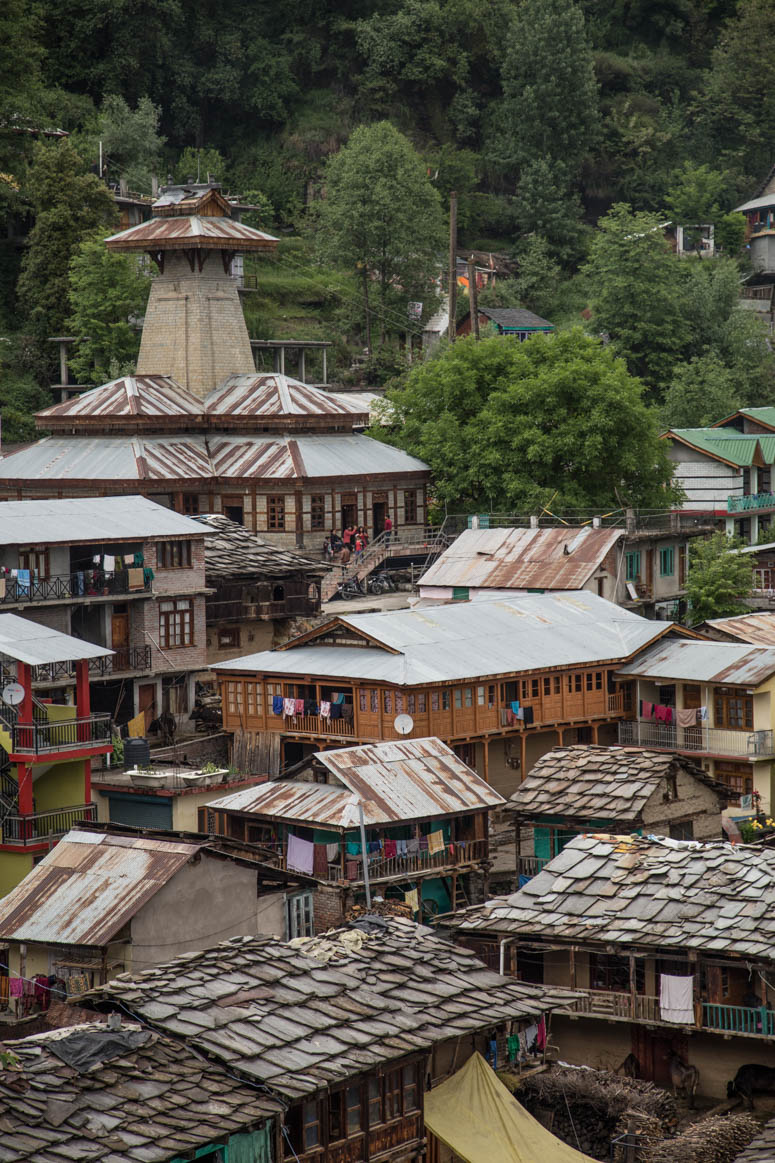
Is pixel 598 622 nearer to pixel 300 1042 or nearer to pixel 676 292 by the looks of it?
pixel 300 1042

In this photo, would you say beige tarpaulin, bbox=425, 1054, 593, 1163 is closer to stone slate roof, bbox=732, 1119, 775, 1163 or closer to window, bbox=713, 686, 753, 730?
stone slate roof, bbox=732, 1119, 775, 1163

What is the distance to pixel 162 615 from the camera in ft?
195

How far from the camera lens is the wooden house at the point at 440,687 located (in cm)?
5456

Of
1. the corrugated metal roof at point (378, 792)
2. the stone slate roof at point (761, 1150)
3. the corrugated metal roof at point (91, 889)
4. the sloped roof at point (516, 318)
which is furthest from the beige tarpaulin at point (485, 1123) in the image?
the sloped roof at point (516, 318)

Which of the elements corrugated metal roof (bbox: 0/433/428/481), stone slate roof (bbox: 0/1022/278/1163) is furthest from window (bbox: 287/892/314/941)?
corrugated metal roof (bbox: 0/433/428/481)

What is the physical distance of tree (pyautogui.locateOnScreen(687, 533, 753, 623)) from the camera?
7369 cm

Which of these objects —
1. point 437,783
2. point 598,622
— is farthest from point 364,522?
point 437,783

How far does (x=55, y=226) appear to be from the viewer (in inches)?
3669

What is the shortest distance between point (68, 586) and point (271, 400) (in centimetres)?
2488

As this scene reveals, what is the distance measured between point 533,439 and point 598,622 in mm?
16094

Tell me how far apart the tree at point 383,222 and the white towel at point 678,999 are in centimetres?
7013

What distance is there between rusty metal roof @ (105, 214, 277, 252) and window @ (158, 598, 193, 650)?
2603 centimetres

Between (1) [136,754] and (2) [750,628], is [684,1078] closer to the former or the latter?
(1) [136,754]

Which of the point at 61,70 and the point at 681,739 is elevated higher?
the point at 61,70
